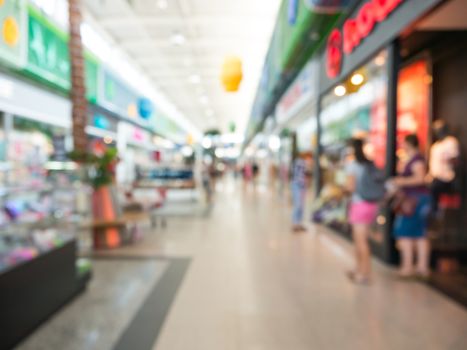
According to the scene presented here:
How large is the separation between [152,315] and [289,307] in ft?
3.57

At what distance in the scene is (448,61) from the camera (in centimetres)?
581

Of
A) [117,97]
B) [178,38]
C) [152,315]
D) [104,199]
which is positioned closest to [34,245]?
[152,315]

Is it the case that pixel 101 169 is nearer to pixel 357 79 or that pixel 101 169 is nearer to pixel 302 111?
pixel 357 79

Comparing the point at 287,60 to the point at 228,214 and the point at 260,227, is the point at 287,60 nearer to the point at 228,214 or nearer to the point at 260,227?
the point at 260,227

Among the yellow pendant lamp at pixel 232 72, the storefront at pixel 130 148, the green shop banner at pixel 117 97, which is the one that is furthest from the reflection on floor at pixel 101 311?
the storefront at pixel 130 148

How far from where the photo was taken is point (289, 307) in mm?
3168

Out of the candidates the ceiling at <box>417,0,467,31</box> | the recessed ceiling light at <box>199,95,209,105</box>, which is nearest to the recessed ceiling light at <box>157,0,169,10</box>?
the ceiling at <box>417,0,467,31</box>

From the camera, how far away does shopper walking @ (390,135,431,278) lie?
389 centimetres

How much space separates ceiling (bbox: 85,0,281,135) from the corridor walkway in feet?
20.4

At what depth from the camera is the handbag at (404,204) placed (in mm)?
3896

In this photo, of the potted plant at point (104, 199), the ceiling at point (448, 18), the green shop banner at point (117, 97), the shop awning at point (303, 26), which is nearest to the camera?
the ceiling at point (448, 18)

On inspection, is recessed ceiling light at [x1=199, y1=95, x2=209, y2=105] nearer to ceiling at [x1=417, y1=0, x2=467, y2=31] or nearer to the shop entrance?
the shop entrance

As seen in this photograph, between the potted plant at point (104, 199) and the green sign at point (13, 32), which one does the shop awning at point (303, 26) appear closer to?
the potted plant at point (104, 199)

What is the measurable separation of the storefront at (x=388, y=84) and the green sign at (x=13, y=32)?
5348 millimetres
